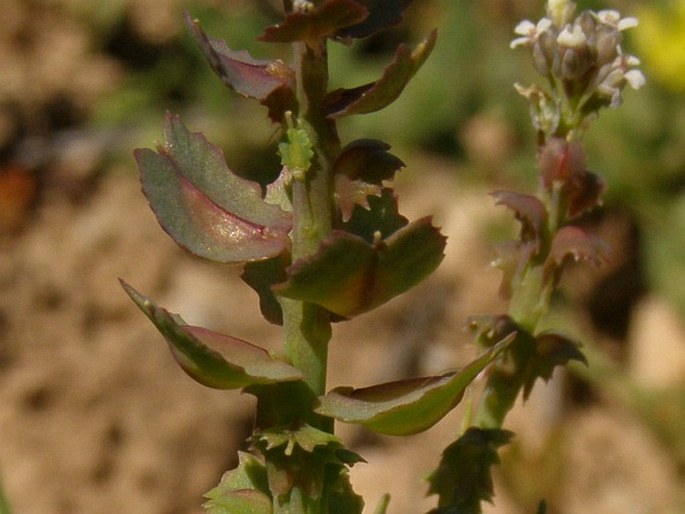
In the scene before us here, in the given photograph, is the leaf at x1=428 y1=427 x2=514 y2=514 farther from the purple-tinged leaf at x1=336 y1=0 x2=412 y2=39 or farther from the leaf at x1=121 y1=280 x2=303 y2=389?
the purple-tinged leaf at x1=336 y1=0 x2=412 y2=39

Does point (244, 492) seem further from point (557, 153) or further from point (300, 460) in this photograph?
point (557, 153)

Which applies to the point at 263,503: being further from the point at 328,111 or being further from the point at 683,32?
the point at 683,32

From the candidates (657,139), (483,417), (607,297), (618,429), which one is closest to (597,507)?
(618,429)

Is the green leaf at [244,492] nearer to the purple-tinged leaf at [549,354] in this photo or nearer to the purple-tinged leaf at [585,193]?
the purple-tinged leaf at [549,354]

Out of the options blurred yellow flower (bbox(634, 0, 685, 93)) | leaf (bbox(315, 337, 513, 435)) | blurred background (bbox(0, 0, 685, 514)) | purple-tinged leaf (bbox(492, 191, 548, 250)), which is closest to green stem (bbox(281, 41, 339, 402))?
leaf (bbox(315, 337, 513, 435))


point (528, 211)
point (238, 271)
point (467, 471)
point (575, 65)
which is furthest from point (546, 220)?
point (238, 271)

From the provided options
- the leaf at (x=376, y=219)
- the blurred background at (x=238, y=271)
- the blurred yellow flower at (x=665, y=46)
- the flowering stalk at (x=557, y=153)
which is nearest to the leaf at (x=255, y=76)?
the leaf at (x=376, y=219)
